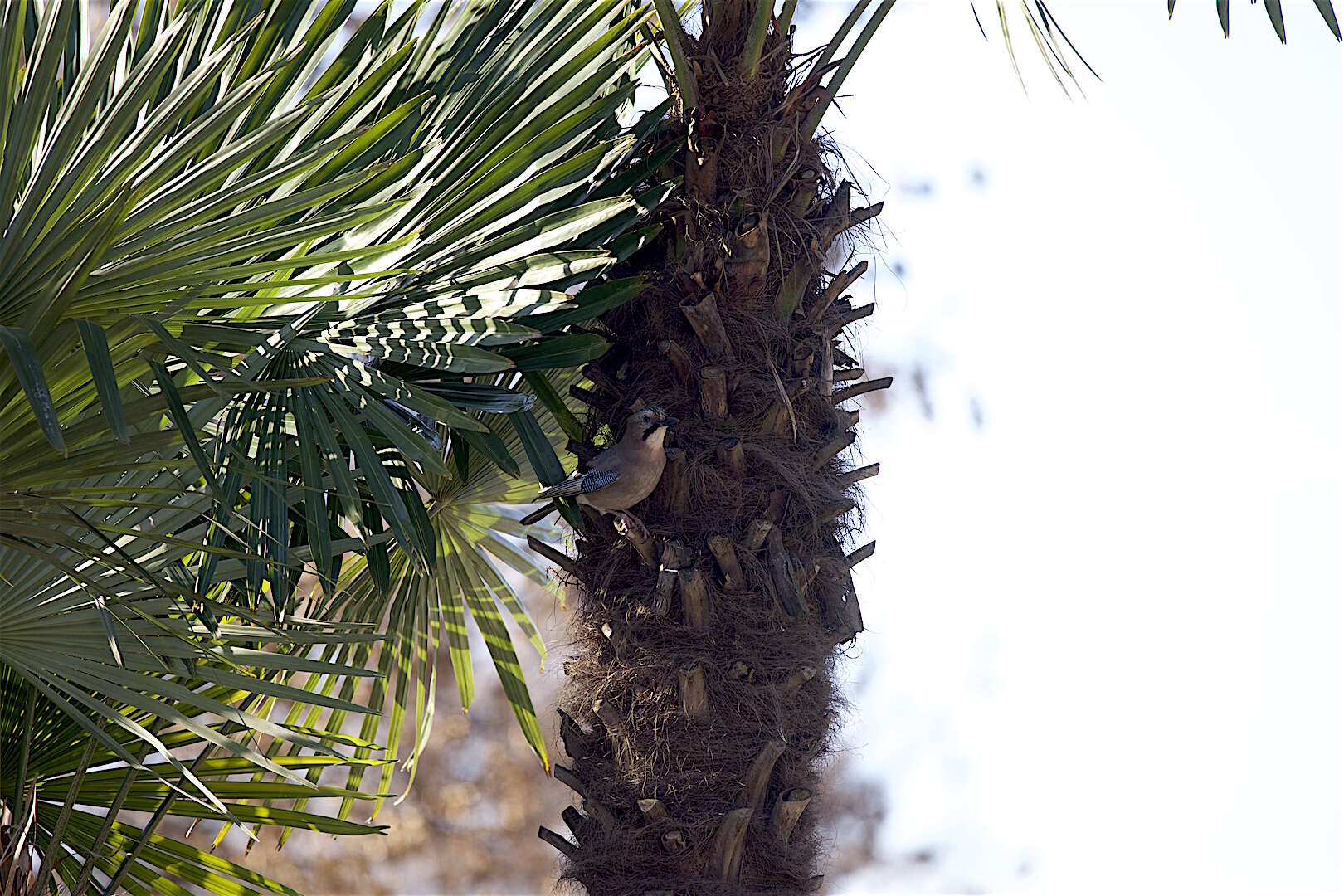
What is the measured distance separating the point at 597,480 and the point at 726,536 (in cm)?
26

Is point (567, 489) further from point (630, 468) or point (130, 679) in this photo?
point (130, 679)

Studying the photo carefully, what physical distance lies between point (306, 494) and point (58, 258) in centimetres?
52

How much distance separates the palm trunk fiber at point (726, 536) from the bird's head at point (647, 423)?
2.7 inches

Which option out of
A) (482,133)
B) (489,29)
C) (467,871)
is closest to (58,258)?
(482,133)

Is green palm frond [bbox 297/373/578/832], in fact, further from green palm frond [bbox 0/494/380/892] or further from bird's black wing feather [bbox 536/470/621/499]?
bird's black wing feather [bbox 536/470/621/499]

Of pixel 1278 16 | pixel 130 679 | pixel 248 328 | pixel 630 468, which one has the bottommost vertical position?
pixel 130 679

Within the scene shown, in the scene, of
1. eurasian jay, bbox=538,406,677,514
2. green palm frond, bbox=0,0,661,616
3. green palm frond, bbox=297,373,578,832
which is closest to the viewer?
green palm frond, bbox=0,0,661,616

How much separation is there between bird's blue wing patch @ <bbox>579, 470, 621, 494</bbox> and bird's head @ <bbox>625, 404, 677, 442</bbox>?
0.27 ft

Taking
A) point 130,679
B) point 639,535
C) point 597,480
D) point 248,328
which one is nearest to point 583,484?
point 597,480

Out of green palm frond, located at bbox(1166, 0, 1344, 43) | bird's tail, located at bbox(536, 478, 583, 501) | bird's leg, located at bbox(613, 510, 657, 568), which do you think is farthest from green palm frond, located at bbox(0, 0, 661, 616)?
green palm frond, located at bbox(1166, 0, 1344, 43)

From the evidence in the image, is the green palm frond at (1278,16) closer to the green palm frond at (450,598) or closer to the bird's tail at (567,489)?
the bird's tail at (567,489)

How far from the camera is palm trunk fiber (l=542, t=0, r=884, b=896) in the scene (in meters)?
2.12

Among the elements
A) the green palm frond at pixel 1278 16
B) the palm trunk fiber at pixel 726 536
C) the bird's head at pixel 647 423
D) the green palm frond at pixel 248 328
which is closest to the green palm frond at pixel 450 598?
the green palm frond at pixel 248 328

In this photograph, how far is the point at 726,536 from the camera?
7.10ft
